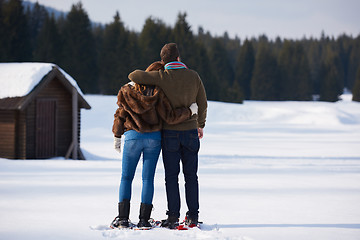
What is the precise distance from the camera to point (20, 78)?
48.6 ft

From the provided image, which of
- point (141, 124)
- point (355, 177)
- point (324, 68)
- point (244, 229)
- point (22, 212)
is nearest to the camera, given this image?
point (141, 124)

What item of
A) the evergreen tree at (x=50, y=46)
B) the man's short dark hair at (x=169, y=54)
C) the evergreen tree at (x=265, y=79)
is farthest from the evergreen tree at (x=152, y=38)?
the man's short dark hair at (x=169, y=54)

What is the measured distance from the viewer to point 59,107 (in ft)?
51.9

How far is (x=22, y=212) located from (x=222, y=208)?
8.92 feet

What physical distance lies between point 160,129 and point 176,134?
0.18 m

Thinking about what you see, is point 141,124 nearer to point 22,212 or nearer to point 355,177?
point 22,212

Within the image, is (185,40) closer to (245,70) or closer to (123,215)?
(245,70)

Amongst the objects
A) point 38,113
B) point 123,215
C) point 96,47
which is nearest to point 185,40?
point 96,47

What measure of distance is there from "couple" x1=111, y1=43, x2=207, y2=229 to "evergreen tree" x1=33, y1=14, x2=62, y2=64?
4076 cm

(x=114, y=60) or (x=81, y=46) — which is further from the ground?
(x=81, y=46)

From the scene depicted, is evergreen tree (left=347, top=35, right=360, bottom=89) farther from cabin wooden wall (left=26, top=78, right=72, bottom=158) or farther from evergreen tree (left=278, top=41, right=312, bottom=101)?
cabin wooden wall (left=26, top=78, right=72, bottom=158)

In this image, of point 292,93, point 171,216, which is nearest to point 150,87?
point 171,216

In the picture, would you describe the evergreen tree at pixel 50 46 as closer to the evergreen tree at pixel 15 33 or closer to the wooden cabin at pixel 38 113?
the evergreen tree at pixel 15 33

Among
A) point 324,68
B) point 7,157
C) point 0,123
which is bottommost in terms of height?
point 7,157
